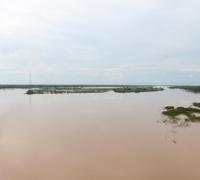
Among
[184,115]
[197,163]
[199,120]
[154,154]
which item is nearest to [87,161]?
[154,154]

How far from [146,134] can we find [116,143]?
8.09ft

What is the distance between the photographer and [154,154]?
33.0 feet

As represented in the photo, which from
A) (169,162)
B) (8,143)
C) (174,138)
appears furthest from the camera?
(174,138)

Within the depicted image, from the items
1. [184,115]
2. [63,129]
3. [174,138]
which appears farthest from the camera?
[184,115]

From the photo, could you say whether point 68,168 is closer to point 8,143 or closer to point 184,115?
point 8,143

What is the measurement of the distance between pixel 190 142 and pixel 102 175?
5.56 m

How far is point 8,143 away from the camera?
1138 centimetres

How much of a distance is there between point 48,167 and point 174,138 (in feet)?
21.4

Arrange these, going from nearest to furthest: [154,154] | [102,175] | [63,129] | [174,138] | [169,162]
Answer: [102,175] → [169,162] → [154,154] → [174,138] → [63,129]

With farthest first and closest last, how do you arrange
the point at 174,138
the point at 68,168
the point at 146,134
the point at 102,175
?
1. the point at 146,134
2. the point at 174,138
3. the point at 68,168
4. the point at 102,175

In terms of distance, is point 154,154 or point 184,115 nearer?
point 154,154

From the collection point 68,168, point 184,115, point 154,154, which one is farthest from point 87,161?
point 184,115

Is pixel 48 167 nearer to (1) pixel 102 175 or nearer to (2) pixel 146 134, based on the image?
(1) pixel 102 175

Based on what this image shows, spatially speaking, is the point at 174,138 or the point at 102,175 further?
the point at 174,138
